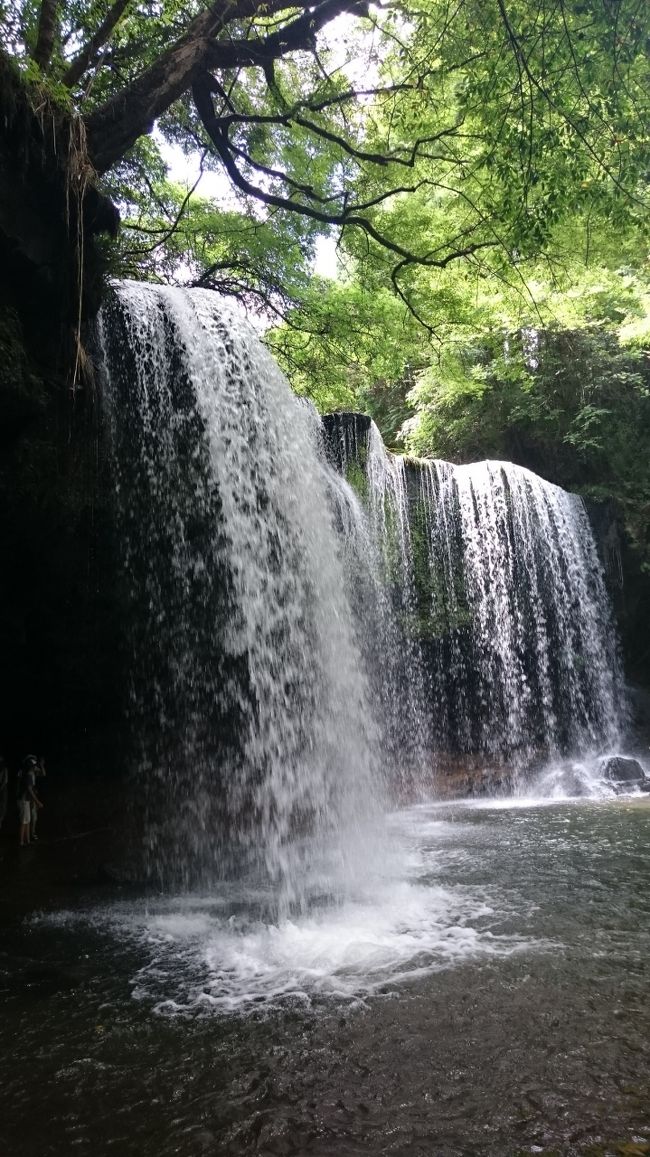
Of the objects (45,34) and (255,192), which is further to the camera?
(255,192)

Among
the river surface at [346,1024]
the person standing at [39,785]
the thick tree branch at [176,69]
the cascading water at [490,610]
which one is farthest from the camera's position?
the cascading water at [490,610]

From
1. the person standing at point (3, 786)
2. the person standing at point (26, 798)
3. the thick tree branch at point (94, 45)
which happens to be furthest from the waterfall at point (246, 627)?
the thick tree branch at point (94, 45)

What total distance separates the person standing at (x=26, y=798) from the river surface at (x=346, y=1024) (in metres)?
3.39

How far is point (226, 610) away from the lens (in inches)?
361

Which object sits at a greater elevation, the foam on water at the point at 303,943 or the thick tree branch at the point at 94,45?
the thick tree branch at the point at 94,45

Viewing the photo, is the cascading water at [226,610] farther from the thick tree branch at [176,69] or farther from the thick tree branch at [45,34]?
the thick tree branch at [45,34]

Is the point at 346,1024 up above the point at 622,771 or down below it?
below

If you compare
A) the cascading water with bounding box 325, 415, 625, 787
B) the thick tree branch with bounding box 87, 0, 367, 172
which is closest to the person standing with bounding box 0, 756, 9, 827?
the cascading water with bounding box 325, 415, 625, 787

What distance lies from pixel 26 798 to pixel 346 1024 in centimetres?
689

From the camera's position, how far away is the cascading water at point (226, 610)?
8070mm

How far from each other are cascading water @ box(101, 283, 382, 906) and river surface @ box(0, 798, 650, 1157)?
2.36 m

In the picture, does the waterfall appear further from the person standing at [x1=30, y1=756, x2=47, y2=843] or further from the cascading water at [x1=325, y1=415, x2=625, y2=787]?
the person standing at [x1=30, y1=756, x2=47, y2=843]

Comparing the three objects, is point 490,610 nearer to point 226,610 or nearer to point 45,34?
point 226,610

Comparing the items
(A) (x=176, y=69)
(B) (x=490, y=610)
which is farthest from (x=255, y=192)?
(B) (x=490, y=610)
